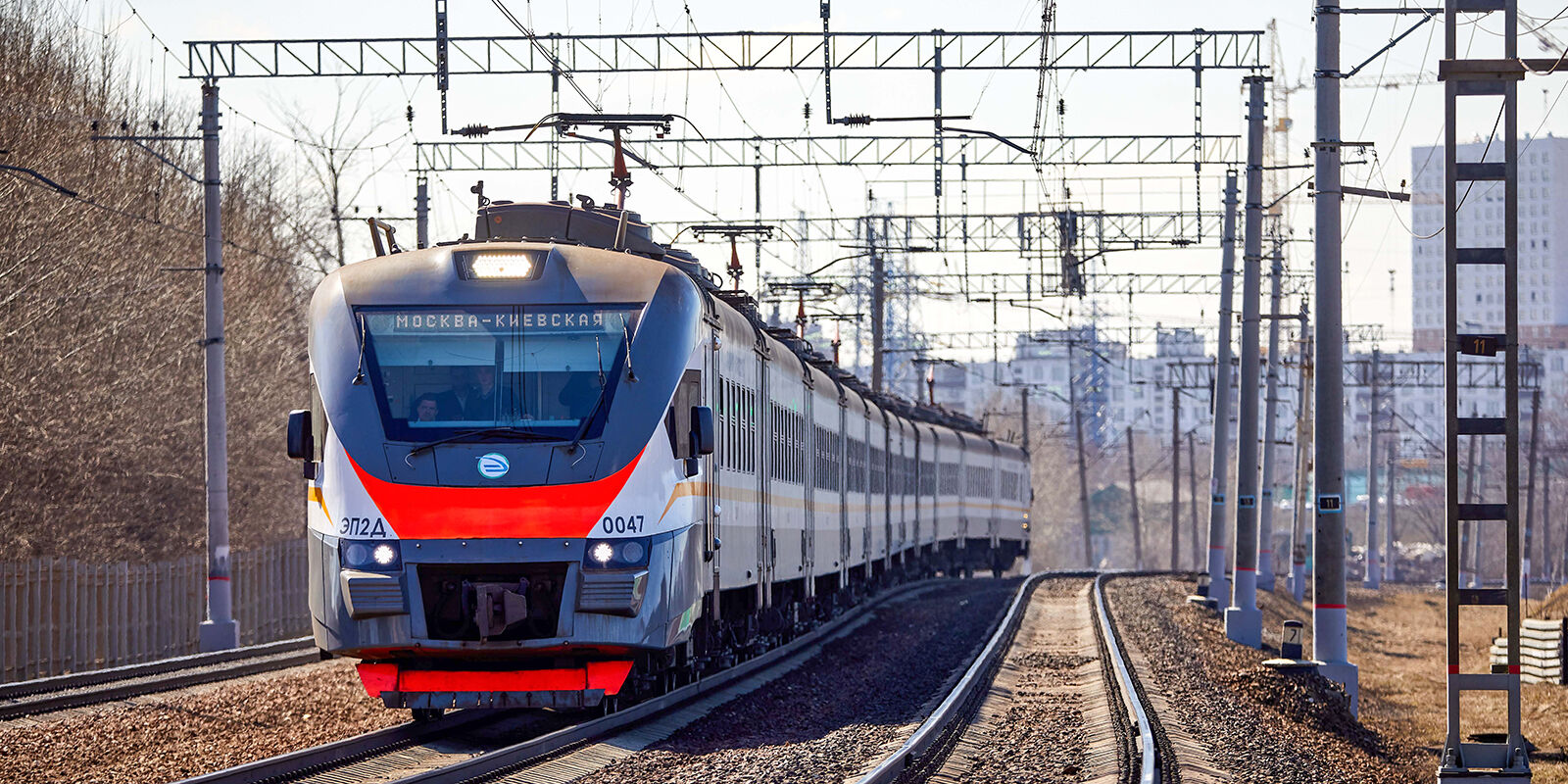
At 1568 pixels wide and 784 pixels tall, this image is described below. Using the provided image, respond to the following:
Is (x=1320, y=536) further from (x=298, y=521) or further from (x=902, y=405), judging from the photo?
(x=298, y=521)

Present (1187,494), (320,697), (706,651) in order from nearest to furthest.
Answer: (320,697) < (706,651) < (1187,494)

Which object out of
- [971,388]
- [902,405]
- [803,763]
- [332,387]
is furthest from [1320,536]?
[971,388]

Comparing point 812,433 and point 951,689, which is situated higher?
point 812,433

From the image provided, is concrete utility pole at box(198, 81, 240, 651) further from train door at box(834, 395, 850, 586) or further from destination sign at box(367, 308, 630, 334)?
destination sign at box(367, 308, 630, 334)

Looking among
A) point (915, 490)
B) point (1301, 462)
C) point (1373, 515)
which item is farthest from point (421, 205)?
point (1373, 515)

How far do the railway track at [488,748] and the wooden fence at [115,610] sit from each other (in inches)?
398

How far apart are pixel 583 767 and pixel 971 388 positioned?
181421 millimetres

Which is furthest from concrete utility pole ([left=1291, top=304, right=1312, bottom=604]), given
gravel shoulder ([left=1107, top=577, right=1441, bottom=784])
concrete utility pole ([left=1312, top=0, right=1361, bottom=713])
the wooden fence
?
concrete utility pole ([left=1312, top=0, right=1361, bottom=713])

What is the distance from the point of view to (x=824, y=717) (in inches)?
605

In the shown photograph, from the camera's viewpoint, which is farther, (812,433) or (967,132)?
(967,132)

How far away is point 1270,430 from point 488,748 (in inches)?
1278

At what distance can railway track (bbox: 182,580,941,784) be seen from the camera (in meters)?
11.1

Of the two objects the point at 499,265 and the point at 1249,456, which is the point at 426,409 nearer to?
the point at 499,265

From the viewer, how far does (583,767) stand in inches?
459
